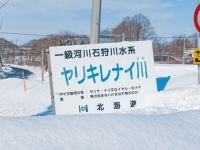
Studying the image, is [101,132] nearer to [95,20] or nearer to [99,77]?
[99,77]

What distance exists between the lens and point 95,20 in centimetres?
877

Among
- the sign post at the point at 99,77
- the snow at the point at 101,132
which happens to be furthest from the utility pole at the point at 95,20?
the snow at the point at 101,132

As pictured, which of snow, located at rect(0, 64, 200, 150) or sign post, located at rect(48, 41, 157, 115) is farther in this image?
sign post, located at rect(48, 41, 157, 115)

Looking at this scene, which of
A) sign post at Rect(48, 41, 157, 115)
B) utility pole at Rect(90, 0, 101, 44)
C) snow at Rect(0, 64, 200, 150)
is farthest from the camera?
A: utility pole at Rect(90, 0, 101, 44)

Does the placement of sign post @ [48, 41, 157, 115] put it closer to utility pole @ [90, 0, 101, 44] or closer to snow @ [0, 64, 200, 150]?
utility pole @ [90, 0, 101, 44]

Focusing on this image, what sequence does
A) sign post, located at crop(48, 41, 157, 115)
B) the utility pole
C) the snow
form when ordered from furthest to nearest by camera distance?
the utility pole, sign post, located at crop(48, 41, 157, 115), the snow

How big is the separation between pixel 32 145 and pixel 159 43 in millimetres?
42921

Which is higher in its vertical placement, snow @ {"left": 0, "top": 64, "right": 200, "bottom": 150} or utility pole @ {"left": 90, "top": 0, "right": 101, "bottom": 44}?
utility pole @ {"left": 90, "top": 0, "right": 101, "bottom": 44}

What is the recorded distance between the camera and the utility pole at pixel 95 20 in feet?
28.5

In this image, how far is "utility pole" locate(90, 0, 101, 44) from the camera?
8680 millimetres

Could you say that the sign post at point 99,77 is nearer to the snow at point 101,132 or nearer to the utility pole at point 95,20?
the utility pole at point 95,20

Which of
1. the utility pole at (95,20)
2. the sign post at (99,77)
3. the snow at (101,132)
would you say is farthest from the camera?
the utility pole at (95,20)

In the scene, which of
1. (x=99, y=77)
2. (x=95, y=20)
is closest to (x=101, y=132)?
(x=99, y=77)

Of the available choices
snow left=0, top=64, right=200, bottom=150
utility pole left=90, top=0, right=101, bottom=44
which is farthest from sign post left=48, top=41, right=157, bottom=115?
snow left=0, top=64, right=200, bottom=150
